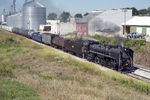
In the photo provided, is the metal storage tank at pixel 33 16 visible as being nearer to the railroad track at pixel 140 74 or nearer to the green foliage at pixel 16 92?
the railroad track at pixel 140 74

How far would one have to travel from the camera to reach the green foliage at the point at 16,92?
393 inches

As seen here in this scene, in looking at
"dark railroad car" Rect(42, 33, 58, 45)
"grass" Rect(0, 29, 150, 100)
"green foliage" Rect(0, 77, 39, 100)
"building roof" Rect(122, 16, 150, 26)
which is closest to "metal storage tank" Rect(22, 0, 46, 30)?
"dark railroad car" Rect(42, 33, 58, 45)

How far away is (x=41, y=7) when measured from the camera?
101 meters

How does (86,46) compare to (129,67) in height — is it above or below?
above

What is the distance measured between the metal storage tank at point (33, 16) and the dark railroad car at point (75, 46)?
66782 mm

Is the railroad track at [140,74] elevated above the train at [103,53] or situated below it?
below

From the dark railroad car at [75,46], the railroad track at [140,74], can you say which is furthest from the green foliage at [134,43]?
the railroad track at [140,74]

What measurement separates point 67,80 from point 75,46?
47.5 ft

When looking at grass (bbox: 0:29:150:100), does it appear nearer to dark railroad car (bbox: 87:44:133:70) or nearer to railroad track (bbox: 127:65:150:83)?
dark railroad car (bbox: 87:44:133:70)

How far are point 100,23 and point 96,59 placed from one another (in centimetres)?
3282

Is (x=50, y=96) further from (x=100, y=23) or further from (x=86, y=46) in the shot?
(x=100, y=23)

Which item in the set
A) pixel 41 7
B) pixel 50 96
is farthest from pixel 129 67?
pixel 41 7

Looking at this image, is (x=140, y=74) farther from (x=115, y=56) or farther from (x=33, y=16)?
(x=33, y=16)

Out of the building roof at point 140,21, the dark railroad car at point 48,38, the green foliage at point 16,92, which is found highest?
the building roof at point 140,21
